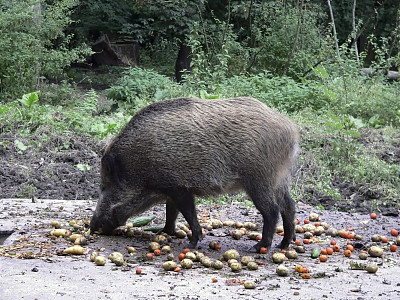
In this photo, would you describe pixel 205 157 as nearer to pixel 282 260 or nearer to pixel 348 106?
pixel 282 260

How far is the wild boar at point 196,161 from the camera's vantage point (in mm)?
5906

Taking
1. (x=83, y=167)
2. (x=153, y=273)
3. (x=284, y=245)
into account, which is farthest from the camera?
(x=83, y=167)

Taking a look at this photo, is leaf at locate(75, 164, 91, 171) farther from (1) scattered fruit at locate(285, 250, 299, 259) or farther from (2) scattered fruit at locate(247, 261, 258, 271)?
(2) scattered fruit at locate(247, 261, 258, 271)

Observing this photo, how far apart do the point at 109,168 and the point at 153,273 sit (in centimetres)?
141

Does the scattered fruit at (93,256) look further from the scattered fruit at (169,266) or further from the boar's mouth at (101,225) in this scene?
the boar's mouth at (101,225)

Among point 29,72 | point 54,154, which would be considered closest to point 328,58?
point 29,72

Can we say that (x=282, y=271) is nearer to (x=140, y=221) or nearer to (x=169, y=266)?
(x=169, y=266)

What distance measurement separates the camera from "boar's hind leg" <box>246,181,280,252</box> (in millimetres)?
5891

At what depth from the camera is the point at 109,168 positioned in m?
6.15

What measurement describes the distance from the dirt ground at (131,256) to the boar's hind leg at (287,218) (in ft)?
A: 0.52

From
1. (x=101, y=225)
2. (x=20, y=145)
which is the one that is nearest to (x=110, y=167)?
(x=101, y=225)

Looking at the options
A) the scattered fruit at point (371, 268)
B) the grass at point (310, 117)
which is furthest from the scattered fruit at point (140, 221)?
the scattered fruit at point (371, 268)

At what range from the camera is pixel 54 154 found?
30.5 ft

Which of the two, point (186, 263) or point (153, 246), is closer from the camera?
point (186, 263)
